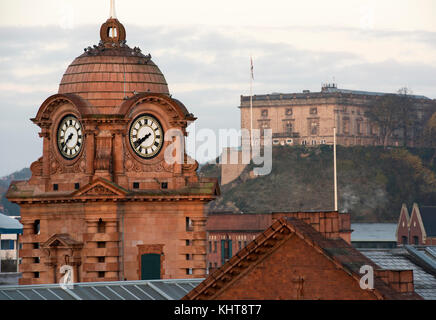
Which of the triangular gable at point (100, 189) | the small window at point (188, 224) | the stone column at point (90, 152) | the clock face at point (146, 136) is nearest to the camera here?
the triangular gable at point (100, 189)

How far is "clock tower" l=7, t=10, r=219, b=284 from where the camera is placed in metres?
81.4

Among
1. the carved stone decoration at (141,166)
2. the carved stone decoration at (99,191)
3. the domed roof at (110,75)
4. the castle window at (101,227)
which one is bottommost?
the castle window at (101,227)

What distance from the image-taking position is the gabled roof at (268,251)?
66438 millimetres

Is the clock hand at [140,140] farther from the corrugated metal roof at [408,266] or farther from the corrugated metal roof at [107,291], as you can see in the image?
the corrugated metal roof at [408,266]

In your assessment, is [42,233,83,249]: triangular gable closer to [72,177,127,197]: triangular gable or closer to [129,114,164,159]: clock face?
[72,177,127,197]: triangular gable

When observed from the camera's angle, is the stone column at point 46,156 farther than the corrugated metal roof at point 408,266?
Yes

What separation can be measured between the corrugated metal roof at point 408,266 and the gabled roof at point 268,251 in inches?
Answer: 388

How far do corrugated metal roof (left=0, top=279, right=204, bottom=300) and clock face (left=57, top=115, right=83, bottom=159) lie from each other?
26.0 feet

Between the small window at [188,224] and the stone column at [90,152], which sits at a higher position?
the stone column at [90,152]

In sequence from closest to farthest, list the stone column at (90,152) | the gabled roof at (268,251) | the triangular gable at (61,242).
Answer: the gabled roof at (268,251) < the stone column at (90,152) < the triangular gable at (61,242)

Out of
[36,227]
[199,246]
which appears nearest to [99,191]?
[36,227]

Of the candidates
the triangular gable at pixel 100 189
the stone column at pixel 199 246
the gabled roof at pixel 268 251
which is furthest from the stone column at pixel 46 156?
the gabled roof at pixel 268 251

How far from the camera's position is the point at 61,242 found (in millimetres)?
81688
